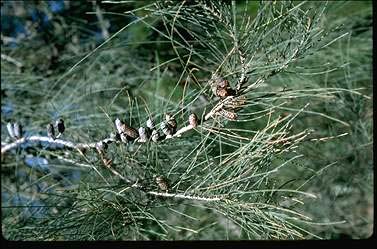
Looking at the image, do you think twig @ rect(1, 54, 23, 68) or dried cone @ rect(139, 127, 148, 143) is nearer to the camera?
dried cone @ rect(139, 127, 148, 143)

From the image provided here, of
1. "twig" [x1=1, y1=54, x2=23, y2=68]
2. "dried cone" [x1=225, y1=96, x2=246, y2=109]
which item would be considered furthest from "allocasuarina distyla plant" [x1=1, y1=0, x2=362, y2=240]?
"twig" [x1=1, y1=54, x2=23, y2=68]

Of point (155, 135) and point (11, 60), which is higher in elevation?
point (155, 135)

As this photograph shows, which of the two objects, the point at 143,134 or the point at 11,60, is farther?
the point at 11,60

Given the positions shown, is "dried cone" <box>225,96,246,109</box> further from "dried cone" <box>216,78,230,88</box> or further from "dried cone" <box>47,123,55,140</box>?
"dried cone" <box>47,123,55,140</box>

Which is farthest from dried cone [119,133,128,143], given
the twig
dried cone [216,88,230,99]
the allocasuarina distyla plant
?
the twig

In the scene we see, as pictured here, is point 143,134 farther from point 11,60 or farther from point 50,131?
point 11,60

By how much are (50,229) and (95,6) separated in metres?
0.66

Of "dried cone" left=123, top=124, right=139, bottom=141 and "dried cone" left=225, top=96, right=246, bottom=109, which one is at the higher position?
"dried cone" left=225, top=96, right=246, bottom=109

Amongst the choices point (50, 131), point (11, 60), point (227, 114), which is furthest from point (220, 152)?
point (11, 60)

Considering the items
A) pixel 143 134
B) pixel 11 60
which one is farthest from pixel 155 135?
pixel 11 60

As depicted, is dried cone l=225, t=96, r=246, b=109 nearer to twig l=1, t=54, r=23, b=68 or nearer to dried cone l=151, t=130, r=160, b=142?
dried cone l=151, t=130, r=160, b=142

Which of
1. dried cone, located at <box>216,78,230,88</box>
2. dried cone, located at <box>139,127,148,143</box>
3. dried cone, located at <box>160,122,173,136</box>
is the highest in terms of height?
dried cone, located at <box>216,78,230,88</box>

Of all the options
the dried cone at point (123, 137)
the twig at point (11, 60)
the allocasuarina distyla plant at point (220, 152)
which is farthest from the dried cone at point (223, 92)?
the twig at point (11, 60)
